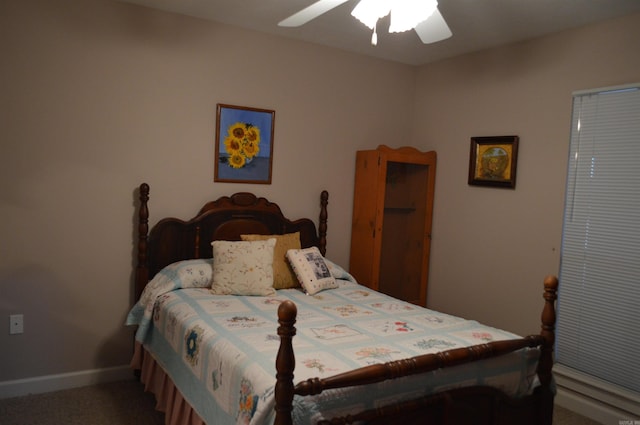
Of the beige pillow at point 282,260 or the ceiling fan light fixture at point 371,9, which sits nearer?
the ceiling fan light fixture at point 371,9

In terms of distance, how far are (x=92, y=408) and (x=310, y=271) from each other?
1537 mm

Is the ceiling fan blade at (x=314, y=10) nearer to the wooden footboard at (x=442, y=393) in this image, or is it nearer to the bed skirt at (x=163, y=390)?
the wooden footboard at (x=442, y=393)

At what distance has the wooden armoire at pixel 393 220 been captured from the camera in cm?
382

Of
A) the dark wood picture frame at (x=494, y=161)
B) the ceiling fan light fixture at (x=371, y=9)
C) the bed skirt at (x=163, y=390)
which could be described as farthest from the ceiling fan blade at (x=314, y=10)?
the bed skirt at (x=163, y=390)

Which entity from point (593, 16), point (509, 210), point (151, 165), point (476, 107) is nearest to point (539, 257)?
point (509, 210)

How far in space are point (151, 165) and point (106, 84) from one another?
57 centimetres

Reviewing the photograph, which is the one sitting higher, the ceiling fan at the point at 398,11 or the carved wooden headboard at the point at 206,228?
the ceiling fan at the point at 398,11

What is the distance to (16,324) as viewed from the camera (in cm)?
287

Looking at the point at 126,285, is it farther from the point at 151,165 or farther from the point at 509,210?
the point at 509,210

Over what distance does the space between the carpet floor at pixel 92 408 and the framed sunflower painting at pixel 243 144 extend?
1.53 metres

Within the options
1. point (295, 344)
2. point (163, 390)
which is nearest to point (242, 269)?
point (163, 390)

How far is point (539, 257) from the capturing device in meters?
3.29

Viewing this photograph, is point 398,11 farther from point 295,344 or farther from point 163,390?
point 163,390

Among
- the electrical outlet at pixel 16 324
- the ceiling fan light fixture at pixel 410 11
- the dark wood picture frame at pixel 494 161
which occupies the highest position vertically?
the ceiling fan light fixture at pixel 410 11
